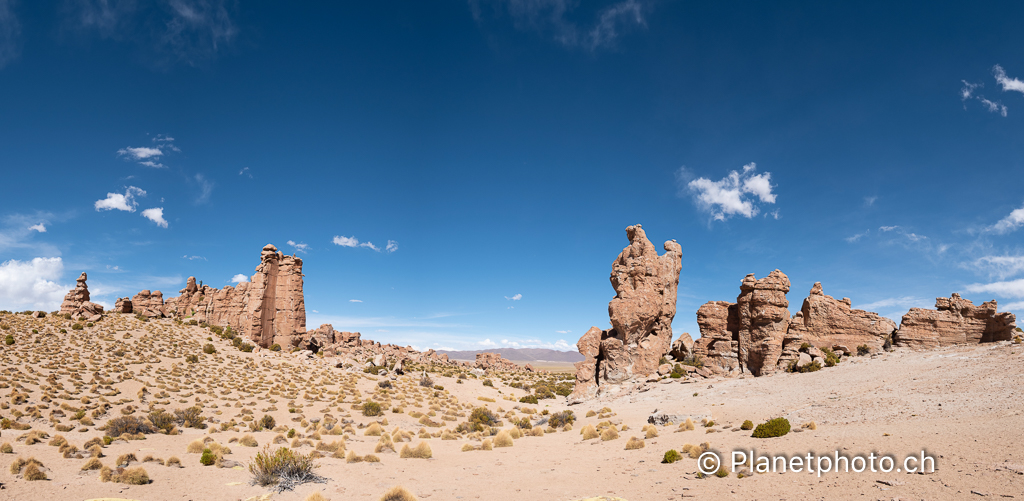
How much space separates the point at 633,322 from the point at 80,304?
185 ft

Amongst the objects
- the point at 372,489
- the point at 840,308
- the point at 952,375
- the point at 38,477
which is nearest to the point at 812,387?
the point at 952,375

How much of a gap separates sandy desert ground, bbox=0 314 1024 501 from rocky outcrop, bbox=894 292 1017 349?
5.97 feet

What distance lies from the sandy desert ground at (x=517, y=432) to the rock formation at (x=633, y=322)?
324 cm

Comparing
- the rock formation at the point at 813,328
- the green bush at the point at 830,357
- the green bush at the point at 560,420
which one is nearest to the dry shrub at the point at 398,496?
the green bush at the point at 560,420

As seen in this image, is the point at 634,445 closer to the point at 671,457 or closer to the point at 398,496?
the point at 671,457

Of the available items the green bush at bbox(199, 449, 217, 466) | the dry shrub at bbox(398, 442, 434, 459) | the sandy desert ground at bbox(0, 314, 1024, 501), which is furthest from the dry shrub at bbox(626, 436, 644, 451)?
the green bush at bbox(199, 449, 217, 466)

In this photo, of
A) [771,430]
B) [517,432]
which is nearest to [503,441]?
[517,432]

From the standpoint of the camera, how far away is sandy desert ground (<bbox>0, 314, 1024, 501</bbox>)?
10.4m

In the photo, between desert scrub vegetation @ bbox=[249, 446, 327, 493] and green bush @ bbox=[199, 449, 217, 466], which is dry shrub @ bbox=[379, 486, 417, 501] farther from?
green bush @ bbox=[199, 449, 217, 466]

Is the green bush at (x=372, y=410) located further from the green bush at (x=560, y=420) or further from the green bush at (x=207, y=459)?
the green bush at (x=207, y=459)

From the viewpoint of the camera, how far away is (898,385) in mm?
18562

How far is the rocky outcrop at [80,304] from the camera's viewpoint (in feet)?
148

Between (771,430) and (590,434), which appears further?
(590,434)

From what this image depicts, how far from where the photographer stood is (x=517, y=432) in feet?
75.2
